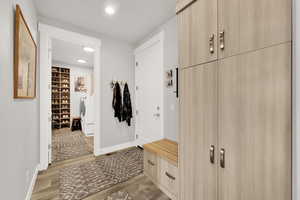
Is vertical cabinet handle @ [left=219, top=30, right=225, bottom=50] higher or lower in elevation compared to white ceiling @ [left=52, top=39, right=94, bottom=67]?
lower

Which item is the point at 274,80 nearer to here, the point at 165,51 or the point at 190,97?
the point at 190,97

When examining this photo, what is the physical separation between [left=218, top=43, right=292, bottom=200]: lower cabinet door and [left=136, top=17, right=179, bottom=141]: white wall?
51.5 inches

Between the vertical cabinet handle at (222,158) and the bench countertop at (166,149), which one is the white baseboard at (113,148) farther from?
the vertical cabinet handle at (222,158)

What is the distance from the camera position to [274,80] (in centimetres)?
76

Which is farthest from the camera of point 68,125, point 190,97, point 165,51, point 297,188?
point 68,125

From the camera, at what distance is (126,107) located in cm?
336

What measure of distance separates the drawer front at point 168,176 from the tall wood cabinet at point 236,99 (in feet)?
0.83

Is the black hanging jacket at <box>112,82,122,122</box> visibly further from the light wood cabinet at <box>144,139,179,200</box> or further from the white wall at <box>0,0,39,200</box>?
the white wall at <box>0,0,39,200</box>

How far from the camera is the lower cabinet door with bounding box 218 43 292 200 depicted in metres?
0.73

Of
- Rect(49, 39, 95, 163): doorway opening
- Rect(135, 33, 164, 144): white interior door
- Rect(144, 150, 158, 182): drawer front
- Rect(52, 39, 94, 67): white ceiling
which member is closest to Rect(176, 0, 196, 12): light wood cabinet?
Rect(135, 33, 164, 144): white interior door

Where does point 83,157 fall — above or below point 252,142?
below

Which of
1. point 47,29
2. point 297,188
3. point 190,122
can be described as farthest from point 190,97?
point 47,29

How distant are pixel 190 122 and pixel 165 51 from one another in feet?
5.72

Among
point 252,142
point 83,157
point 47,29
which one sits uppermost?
point 47,29
